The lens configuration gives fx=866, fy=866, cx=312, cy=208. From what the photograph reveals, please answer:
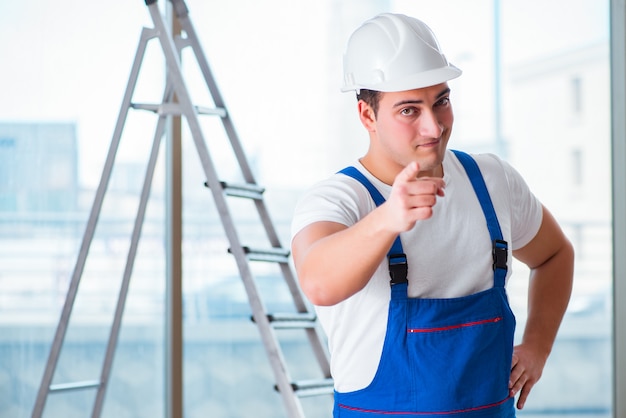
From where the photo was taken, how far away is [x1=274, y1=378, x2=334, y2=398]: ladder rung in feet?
9.16

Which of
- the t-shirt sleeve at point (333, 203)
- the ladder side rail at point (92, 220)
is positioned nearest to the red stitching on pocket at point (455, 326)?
the t-shirt sleeve at point (333, 203)

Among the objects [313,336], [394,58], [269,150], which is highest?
[394,58]

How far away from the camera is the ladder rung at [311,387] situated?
2.79 metres

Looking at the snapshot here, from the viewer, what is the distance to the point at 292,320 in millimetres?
2953

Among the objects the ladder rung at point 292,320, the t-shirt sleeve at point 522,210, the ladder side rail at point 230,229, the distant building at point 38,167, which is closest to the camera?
the t-shirt sleeve at point 522,210

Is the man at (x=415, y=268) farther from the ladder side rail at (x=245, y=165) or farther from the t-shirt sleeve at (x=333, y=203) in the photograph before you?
the ladder side rail at (x=245, y=165)

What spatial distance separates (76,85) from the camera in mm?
3656

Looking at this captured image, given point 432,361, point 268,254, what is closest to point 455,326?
point 432,361

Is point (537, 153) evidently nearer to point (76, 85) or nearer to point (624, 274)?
point (624, 274)

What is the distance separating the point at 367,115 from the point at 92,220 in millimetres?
1717

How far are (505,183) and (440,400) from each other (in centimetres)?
47

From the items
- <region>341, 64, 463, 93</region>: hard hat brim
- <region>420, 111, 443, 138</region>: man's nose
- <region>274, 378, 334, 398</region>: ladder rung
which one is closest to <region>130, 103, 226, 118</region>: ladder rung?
<region>274, 378, 334, 398</region>: ladder rung

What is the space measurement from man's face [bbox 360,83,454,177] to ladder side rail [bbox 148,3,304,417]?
135cm

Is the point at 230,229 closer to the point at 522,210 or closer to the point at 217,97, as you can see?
the point at 217,97
